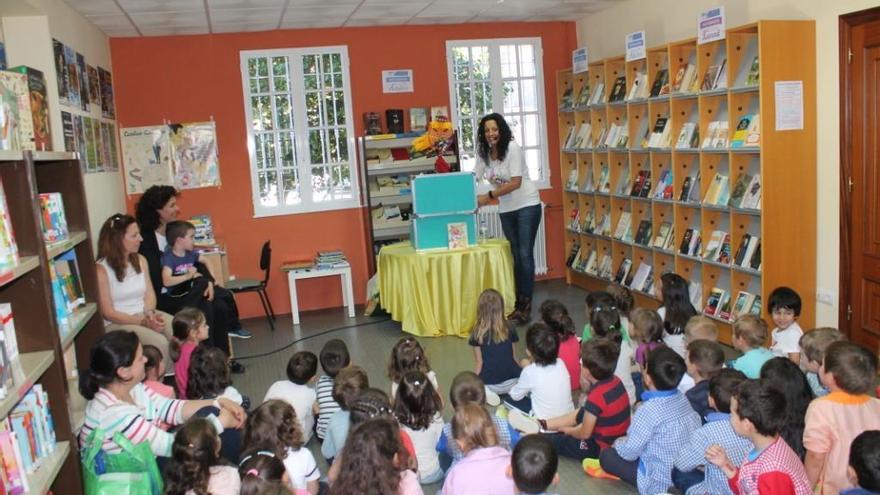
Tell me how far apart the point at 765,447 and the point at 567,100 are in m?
5.97

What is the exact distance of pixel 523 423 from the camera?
414 cm

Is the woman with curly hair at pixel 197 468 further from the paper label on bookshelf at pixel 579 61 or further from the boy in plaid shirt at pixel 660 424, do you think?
the paper label on bookshelf at pixel 579 61

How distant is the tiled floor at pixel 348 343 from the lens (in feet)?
19.0

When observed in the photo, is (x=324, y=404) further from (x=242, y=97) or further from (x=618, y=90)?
(x=242, y=97)

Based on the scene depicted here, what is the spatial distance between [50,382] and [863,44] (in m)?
4.92

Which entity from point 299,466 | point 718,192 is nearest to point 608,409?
point 299,466

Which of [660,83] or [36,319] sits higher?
[660,83]

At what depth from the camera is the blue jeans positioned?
23.2 feet

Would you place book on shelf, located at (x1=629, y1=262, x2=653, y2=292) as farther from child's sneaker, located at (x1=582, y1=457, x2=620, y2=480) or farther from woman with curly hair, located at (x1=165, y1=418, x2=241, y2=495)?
woman with curly hair, located at (x1=165, y1=418, x2=241, y2=495)

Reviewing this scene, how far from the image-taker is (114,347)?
326 centimetres

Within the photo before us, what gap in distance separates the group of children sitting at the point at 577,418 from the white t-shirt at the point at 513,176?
2.29 m

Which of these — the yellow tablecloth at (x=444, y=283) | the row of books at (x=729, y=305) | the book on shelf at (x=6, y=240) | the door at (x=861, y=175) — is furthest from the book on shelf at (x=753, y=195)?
the book on shelf at (x=6, y=240)

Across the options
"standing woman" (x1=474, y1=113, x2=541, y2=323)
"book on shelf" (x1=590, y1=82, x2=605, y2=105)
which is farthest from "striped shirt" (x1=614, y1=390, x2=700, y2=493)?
"book on shelf" (x1=590, y1=82, x2=605, y2=105)

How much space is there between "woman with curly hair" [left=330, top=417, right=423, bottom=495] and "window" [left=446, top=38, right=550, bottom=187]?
6.15 metres
